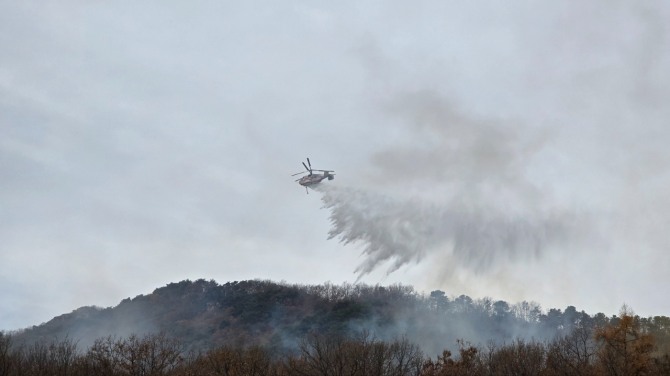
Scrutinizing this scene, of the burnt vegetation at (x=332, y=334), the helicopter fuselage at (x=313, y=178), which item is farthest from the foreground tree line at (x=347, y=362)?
the helicopter fuselage at (x=313, y=178)

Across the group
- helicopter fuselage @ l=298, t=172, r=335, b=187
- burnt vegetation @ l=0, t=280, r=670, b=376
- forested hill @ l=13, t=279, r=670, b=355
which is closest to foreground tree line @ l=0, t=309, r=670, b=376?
burnt vegetation @ l=0, t=280, r=670, b=376

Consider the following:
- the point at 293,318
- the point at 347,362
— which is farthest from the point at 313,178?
the point at 293,318

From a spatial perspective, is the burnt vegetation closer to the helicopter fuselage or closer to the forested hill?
the forested hill

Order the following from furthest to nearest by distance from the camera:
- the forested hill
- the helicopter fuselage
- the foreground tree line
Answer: the forested hill < the helicopter fuselage < the foreground tree line

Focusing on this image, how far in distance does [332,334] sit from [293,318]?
153ft

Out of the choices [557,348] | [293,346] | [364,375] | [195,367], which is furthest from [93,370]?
[293,346]

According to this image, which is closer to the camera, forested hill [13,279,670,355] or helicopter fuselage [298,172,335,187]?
helicopter fuselage [298,172,335,187]

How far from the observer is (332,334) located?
361 ft

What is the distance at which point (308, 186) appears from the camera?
8794 centimetres

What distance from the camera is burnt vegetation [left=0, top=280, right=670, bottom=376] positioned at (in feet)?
197

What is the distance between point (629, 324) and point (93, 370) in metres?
48.8

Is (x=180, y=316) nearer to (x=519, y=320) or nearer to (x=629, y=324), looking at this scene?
(x=519, y=320)

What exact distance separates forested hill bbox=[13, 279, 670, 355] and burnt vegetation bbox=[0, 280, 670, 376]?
35 cm

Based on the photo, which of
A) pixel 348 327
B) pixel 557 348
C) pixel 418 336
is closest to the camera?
pixel 557 348
